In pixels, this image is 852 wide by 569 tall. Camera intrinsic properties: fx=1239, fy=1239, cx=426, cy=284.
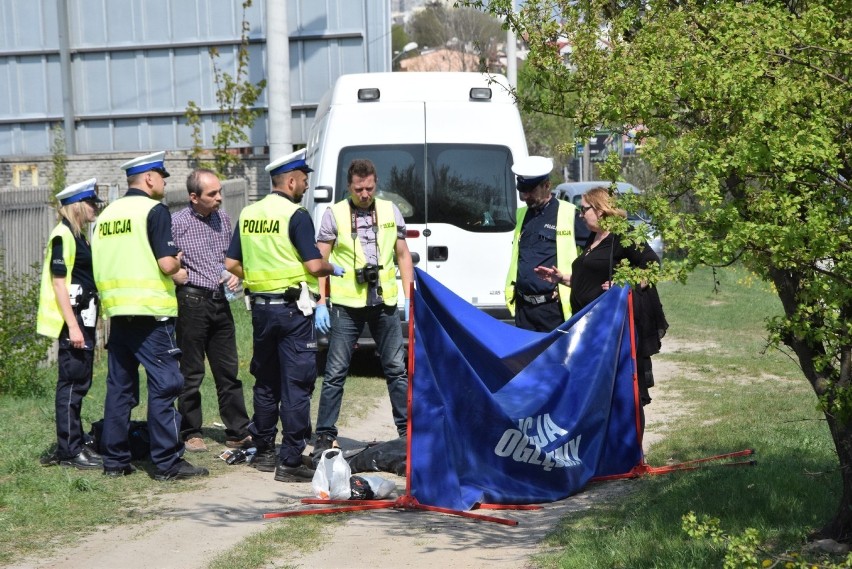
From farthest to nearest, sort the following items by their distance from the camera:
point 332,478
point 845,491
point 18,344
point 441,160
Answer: point 441,160 → point 18,344 → point 332,478 → point 845,491

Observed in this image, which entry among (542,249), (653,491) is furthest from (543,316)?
(653,491)

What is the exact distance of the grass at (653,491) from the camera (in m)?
5.61

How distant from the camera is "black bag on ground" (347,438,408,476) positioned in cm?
815

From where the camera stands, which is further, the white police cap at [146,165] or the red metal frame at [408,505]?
the white police cap at [146,165]

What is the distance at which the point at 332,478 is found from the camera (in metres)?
7.24

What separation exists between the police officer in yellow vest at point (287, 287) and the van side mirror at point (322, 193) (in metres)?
3.34

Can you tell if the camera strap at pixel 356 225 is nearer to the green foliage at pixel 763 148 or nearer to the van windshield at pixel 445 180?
the green foliage at pixel 763 148

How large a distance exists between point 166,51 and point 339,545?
19299 mm

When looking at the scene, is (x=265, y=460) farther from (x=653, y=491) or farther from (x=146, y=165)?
(x=653, y=491)

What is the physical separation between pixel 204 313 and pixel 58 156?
14730 mm

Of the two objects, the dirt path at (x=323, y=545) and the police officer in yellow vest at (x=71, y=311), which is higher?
the police officer in yellow vest at (x=71, y=311)

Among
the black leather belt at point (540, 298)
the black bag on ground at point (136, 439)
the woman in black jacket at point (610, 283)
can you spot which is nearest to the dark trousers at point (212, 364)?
the black bag on ground at point (136, 439)

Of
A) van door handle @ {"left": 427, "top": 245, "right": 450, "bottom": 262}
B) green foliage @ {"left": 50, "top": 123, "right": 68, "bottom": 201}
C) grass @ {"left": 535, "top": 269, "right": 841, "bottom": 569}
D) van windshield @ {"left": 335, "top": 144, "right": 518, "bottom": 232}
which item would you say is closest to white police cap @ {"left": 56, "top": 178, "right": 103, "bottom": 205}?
grass @ {"left": 535, "top": 269, "right": 841, "bottom": 569}

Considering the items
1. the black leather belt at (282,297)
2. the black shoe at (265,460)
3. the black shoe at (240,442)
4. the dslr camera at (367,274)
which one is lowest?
the black shoe at (240,442)
